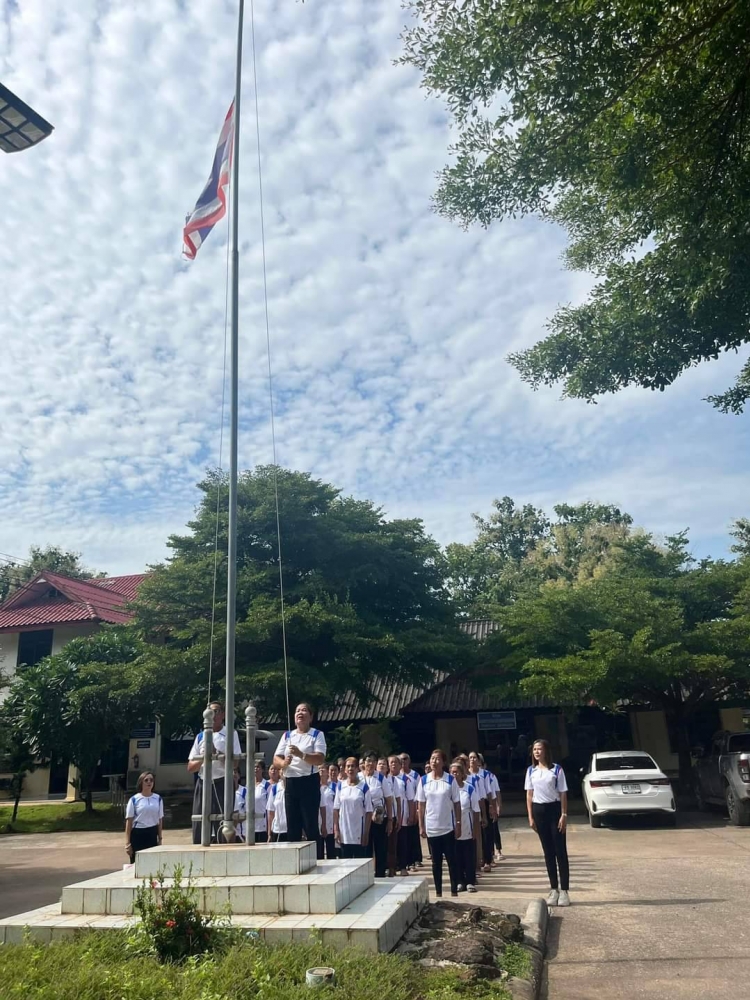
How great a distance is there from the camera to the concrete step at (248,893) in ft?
21.3

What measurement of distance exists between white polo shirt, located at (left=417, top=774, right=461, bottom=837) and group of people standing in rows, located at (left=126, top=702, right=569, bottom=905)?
0.01 metres

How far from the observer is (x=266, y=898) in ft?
21.5

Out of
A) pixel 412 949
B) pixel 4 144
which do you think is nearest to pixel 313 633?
pixel 4 144

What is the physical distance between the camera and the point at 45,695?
2269cm

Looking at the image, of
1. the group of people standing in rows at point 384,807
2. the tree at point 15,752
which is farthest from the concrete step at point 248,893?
the tree at point 15,752

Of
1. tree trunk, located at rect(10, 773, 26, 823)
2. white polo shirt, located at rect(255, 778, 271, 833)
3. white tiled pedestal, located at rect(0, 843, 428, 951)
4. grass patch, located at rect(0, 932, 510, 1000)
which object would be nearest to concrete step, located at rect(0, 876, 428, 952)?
white tiled pedestal, located at rect(0, 843, 428, 951)

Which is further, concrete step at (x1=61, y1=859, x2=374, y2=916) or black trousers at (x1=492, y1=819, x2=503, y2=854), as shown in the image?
black trousers at (x1=492, y1=819, x2=503, y2=854)

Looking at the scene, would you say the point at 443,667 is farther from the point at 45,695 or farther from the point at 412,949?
the point at 412,949

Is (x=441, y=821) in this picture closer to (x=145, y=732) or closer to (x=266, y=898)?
(x=266, y=898)

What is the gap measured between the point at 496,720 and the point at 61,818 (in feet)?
43.4

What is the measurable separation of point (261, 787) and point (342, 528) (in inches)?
460

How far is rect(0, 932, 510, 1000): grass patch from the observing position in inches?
189

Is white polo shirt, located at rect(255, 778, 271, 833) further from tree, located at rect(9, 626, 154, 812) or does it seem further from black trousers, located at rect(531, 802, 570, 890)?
tree, located at rect(9, 626, 154, 812)

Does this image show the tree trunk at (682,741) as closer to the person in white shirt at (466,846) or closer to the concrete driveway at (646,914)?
the concrete driveway at (646,914)
